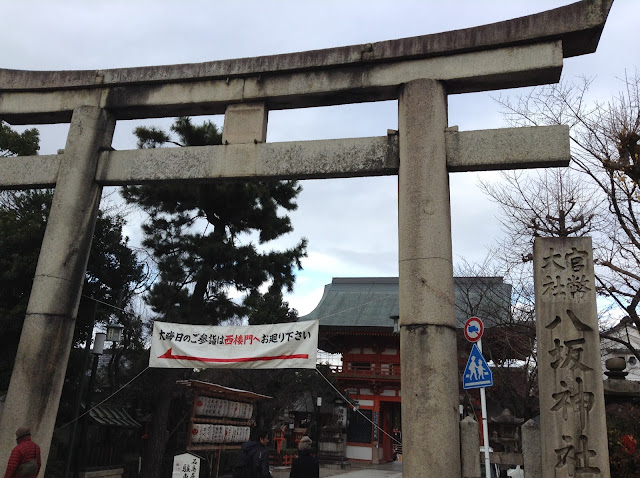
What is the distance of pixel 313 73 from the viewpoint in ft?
23.8

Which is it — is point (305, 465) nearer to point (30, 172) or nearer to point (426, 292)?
point (426, 292)

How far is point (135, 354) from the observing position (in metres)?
15.8

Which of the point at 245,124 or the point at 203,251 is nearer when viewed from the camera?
the point at 245,124

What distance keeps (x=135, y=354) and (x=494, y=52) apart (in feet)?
44.7

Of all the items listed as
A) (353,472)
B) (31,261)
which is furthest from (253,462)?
(353,472)

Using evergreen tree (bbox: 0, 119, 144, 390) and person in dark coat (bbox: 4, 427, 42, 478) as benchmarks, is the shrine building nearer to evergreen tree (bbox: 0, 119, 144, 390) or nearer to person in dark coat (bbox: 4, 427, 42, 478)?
evergreen tree (bbox: 0, 119, 144, 390)

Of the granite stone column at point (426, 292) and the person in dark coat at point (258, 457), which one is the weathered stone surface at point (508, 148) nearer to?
the granite stone column at point (426, 292)

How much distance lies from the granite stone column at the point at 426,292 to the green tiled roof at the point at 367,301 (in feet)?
47.2

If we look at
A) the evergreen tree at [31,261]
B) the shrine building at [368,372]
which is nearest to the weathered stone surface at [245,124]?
the evergreen tree at [31,261]

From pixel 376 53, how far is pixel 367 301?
24053 millimetres

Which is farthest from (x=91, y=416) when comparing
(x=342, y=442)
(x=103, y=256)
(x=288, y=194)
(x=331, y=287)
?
(x=331, y=287)

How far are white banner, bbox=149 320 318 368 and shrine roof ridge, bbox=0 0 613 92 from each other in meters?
3.81

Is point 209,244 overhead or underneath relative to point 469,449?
overhead

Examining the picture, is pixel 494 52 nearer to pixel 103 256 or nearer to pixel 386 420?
pixel 103 256
